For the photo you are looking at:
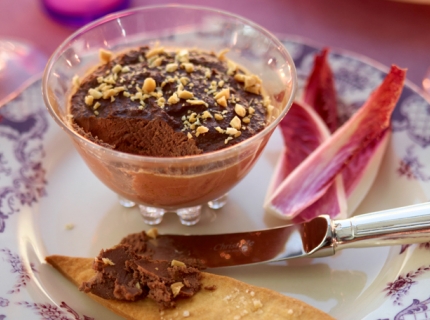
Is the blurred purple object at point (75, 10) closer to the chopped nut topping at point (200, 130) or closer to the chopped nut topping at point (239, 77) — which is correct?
the chopped nut topping at point (239, 77)

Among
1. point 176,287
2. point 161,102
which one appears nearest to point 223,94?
point 161,102

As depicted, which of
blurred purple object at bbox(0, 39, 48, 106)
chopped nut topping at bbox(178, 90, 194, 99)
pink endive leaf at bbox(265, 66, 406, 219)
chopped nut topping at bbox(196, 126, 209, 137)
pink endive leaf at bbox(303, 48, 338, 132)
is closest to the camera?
chopped nut topping at bbox(196, 126, 209, 137)

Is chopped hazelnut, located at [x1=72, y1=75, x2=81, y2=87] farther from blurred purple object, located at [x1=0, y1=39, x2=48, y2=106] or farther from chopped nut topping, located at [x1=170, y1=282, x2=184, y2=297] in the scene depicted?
blurred purple object, located at [x1=0, y1=39, x2=48, y2=106]

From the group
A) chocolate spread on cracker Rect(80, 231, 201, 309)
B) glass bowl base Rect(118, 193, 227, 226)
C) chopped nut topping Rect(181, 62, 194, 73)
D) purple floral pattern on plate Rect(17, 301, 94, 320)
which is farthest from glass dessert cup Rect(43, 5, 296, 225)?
purple floral pattern on plate Rect(17, 301, 94, 320)

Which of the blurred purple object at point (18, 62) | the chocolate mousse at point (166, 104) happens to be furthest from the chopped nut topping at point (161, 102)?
the blurred purple object at point (18, 62)

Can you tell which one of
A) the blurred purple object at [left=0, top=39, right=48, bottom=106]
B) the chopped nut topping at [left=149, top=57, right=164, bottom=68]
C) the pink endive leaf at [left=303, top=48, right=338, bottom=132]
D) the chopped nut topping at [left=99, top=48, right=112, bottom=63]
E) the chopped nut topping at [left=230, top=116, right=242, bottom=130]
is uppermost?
the pink endive leaf at [left=303, top=48, right=338, bottom=132]

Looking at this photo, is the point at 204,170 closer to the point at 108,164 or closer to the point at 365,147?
the point at 108,164

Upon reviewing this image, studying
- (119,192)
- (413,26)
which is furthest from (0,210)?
(413,26)
